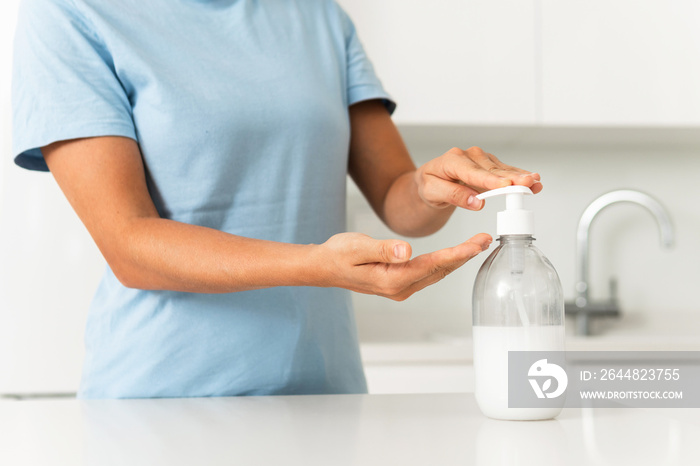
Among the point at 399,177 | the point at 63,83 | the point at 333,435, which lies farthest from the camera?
the point at 399,177

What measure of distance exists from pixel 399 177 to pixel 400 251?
16.5 inches

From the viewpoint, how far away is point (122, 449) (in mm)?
474

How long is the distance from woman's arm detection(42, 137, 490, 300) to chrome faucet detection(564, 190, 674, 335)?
61.7 inches

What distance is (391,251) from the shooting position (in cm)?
53

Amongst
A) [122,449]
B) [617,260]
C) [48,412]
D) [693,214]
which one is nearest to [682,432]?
[122,449]

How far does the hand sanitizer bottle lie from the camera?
0.54 m

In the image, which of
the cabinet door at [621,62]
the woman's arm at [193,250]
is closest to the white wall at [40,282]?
the woman's arm at [193,250]

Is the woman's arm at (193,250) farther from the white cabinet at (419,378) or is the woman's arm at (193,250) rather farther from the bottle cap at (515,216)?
the white cabinet at (419,378)

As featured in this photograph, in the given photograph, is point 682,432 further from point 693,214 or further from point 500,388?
point 693,214

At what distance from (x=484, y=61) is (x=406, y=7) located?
0.83 ft

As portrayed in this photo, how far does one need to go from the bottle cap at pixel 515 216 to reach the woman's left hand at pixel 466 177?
13 mm

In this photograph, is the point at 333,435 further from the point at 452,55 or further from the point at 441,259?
the point at 452,55

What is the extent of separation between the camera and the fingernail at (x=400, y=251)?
0.53m

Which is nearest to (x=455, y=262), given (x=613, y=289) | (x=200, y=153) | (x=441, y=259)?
(x=441, y=259)
